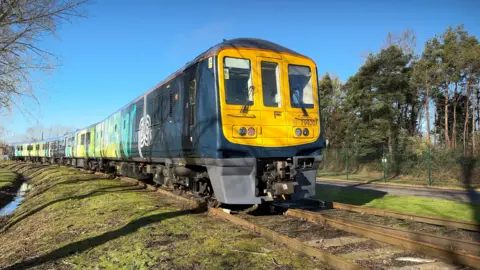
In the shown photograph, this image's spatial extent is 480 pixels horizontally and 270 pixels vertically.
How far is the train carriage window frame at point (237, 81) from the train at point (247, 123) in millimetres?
19

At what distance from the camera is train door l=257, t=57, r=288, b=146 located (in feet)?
22.9

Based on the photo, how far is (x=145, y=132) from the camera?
11438 millimetres

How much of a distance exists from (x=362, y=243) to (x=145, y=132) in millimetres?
8050

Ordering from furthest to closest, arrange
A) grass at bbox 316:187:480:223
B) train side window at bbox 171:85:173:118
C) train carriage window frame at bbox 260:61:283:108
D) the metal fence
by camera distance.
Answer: the metal fence < train side window at bbox 171:85:173:118 < grass at bbox 316:187:480:223 < train carriage window frame at bbox 260:61:283:108

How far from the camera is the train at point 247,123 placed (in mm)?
6664

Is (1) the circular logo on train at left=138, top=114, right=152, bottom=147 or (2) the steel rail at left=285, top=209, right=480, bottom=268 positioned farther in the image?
(1) the circular logo on train at left=138, top=114, right=152, bottom=147

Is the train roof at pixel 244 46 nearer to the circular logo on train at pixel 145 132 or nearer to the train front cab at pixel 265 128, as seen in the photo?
the train front cab at pixel 265 128

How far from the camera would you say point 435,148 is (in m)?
19.1

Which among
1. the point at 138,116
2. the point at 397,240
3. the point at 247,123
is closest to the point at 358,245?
the point at 397,240

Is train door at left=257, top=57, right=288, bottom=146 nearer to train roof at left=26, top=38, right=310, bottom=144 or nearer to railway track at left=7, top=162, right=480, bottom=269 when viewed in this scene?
train roof at left=26, top=38, right=310, bottom=144

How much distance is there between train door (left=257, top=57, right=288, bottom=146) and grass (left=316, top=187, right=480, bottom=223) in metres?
3.86

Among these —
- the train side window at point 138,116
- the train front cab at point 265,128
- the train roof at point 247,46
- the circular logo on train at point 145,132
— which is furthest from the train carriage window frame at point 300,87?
the train side window at point 138,116

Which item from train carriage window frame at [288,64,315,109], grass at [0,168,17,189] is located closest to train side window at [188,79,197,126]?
train carriage window frame at [288,64,315,109]

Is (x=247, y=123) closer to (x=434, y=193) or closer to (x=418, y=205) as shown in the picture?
(x=418, y=205)
